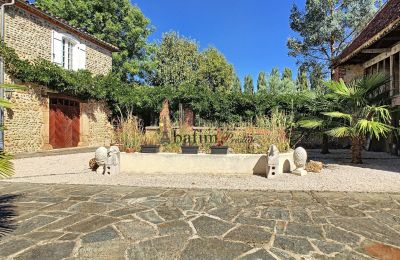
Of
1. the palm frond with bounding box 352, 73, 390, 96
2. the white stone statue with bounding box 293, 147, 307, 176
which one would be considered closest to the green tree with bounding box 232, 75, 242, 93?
the palm frond with bounding box 352, 73, 390, 96

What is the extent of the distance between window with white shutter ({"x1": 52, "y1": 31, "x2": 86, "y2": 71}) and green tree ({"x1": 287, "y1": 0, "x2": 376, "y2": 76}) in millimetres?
14010

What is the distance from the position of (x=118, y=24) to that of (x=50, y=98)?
1079cm

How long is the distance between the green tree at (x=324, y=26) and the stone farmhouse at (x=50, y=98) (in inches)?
514

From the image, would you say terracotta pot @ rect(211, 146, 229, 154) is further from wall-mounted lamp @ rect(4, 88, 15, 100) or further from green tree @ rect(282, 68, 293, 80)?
green tree @ rect(282, 68, 293, 80)

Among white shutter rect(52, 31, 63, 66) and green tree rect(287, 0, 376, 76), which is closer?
white shutter rect(52, 31, 63, 66)

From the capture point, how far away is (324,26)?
61.5 feet

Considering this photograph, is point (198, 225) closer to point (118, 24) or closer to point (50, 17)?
point (50, 17)

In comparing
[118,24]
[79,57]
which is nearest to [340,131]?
[79,57]

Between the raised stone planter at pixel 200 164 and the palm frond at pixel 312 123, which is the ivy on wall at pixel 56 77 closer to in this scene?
the raised stone planter at pixel 200 164

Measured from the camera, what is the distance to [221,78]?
29.3 m

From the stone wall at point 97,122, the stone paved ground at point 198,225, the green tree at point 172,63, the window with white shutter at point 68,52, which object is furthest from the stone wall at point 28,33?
the green tree at point 172,63

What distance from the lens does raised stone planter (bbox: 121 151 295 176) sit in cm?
691

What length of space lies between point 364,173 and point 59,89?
12350 mm

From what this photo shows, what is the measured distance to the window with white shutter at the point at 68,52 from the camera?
1346 centimetres
